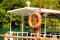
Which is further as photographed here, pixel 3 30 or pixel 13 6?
pixel 13 6

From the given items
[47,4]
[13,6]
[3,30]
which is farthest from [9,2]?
[3,30]

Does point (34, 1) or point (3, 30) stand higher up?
point (34, 1)

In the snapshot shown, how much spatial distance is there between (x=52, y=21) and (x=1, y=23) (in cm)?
Answer: 421

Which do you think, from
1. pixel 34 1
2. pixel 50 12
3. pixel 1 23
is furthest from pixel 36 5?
pixel 50 12

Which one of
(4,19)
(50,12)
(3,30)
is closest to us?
(50,12)

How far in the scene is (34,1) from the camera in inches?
834

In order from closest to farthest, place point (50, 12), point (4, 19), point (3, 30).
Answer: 1. point (50, 12)
2. point (3, 30)
3. point (4, 19)

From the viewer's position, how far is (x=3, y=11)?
20609 mm

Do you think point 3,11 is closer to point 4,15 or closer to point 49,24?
point 4,15

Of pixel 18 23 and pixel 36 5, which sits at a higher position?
pixel 36 5

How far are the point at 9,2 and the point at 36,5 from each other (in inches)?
87.4

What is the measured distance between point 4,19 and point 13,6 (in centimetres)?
150

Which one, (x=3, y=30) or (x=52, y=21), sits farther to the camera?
(x=52, y=21)

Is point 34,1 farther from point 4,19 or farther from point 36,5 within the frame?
point 4,19
